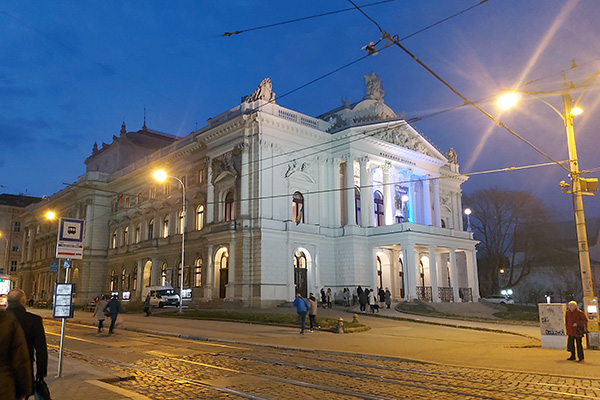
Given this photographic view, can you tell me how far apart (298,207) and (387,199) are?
8892 mm

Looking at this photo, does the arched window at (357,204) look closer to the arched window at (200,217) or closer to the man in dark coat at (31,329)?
the arched window at (200,217)

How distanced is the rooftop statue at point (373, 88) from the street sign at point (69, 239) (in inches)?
1561

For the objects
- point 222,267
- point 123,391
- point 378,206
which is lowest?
point 123,391

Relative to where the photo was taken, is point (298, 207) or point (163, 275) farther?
point (163, 275)

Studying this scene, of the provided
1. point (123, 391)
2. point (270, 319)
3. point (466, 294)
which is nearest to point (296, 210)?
point (270, 319)

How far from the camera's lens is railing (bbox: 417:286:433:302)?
4325 cm

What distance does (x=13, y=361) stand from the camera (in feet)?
15.3

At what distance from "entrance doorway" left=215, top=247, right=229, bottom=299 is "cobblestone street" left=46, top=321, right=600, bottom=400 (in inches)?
1022

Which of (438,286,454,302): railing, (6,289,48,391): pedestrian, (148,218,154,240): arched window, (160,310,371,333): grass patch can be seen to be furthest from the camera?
(148,218,154,240): arched window

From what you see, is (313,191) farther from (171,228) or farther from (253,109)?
(171,228)

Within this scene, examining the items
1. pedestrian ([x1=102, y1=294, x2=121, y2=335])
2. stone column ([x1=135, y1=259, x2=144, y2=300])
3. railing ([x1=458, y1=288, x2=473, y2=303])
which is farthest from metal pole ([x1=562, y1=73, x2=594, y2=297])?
stone column ([x1=135, y1=259, x2=144, y2=300])

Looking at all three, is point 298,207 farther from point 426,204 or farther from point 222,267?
point 426,204

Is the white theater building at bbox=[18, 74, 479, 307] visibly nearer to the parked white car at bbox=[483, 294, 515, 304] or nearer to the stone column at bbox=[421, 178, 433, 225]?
the stone column at bbox=[421, 178, 433, 225]

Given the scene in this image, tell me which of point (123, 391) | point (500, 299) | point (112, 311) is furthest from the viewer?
point (500, 299)
